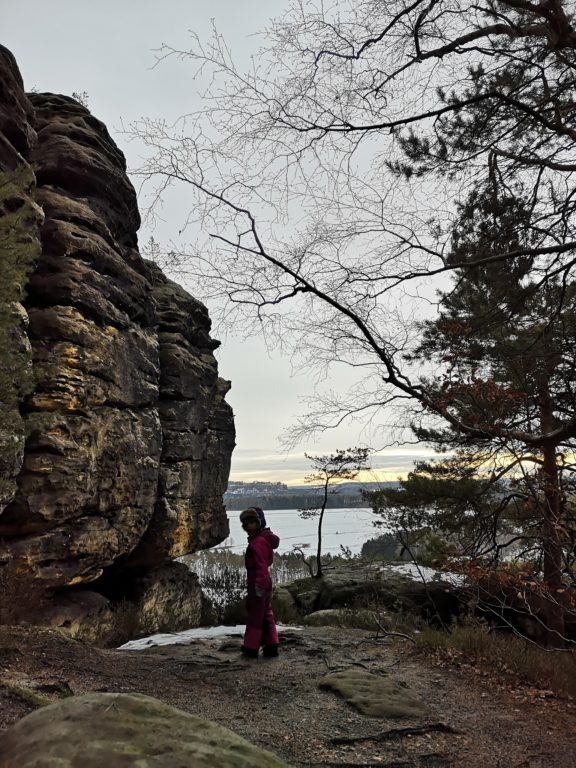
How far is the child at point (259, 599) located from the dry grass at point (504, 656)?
208 centimetres

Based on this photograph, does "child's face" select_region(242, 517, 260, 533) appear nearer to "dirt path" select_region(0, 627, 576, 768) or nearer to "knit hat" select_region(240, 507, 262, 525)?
"knit hat" select_region(240, 507, 262, 525)

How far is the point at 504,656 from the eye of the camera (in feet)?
18.6

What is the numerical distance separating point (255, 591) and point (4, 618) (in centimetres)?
324

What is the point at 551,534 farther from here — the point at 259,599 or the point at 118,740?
the point at 118,740

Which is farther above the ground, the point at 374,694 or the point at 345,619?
the point at 374,694

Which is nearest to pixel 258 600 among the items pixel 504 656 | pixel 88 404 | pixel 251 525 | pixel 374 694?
pixel 251 525

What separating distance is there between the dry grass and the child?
2.08 metres

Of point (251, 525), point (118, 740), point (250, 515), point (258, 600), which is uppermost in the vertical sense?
point (250, 515)

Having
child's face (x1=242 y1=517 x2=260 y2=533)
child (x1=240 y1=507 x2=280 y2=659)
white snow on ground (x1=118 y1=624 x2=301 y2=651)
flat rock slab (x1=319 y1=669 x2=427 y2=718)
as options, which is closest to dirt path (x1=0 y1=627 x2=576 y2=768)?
flat rock slab (x1=319 y1=669 x2=427 y2=718)

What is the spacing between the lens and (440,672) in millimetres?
5559

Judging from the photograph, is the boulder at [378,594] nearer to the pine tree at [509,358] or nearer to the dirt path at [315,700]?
the pine tree at [509,358]

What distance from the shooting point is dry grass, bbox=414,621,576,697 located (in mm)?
5141

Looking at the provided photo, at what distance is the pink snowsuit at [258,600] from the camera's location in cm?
590

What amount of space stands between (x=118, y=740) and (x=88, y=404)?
7612mm
